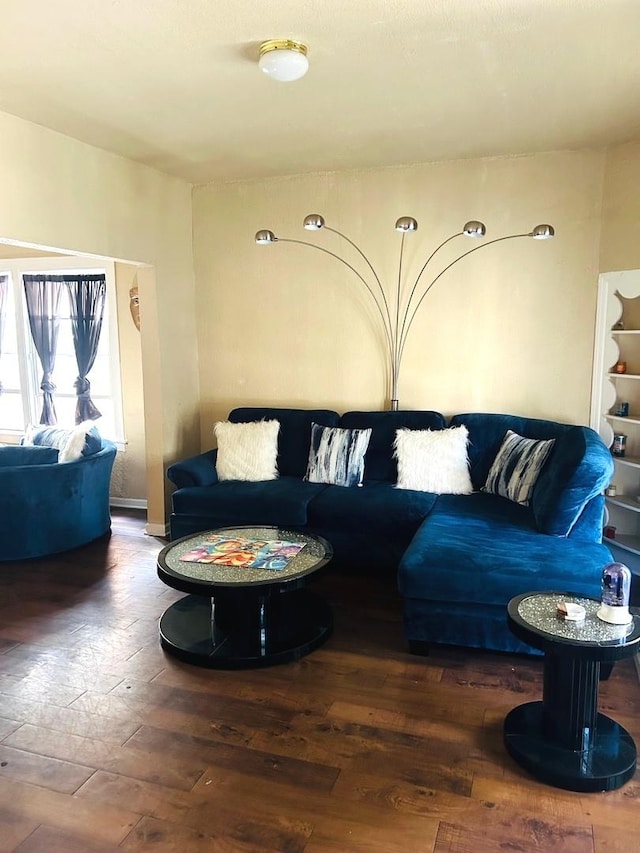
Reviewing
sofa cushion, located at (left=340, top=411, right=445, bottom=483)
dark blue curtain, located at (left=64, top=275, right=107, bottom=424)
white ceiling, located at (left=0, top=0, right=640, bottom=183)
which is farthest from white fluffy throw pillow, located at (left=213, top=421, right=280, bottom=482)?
white ceiling, located at (left=0, top=0, right=640, bottom=183)

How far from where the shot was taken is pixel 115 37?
2.50 m

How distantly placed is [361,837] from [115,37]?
291 cm

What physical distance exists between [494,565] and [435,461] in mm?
1290

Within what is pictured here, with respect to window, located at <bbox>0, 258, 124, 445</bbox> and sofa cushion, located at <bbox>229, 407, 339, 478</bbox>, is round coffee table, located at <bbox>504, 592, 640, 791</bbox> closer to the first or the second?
sofa cushion, located at <bbox>229, 407, 339, 478</bbox>

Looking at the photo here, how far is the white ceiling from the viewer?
92.0 inches

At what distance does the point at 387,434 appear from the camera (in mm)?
4414

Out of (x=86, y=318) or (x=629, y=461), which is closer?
(x=629, y=461)

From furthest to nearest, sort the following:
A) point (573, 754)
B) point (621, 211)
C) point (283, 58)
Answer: point (621, 211)
point (283, 58)
point (573, 754)

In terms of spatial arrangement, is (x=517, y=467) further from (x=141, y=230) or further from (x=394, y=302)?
(x=141, y=230)

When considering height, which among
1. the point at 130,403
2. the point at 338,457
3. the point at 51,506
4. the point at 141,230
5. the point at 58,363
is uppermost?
the point at 141,230

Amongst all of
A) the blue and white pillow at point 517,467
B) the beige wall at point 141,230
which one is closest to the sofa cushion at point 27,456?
the beige wall at point 141,230

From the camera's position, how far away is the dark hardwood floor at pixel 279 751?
76.7 inches

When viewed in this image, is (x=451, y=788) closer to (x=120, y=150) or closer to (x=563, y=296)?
(x=563, y=296)

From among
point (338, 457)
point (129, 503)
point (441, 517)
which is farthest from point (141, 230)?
point (441, 517)
